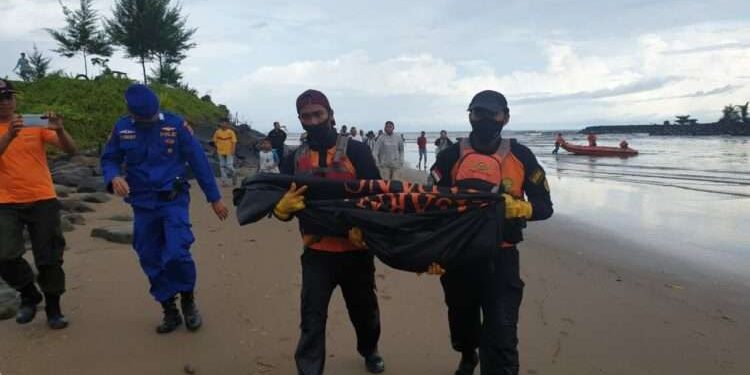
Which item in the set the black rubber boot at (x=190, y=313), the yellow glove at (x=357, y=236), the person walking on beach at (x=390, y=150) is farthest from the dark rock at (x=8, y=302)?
the person walking on beach at (x=390, y=150)

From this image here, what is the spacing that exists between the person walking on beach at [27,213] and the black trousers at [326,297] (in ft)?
7.82

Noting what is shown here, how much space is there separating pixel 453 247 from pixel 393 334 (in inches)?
69.8

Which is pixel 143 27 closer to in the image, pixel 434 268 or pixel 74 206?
pixel 74 206

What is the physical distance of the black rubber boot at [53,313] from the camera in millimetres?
4348

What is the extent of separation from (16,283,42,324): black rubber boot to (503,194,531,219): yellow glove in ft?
13.0

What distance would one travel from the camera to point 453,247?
304cm

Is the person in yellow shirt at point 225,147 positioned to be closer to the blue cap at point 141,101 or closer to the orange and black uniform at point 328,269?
the blue cap at point 141,101

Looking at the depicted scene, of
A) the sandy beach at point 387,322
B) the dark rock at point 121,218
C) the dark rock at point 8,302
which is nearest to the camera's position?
the sandy beach at point 387,322

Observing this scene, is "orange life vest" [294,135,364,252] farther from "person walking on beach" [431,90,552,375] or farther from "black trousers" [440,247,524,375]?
"black trousers" [440,247,524,375]

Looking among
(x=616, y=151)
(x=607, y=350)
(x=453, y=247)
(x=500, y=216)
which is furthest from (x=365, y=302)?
(x=616, y=151)

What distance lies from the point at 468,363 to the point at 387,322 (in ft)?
4.26

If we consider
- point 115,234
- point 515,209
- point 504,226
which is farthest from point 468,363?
point 115,234

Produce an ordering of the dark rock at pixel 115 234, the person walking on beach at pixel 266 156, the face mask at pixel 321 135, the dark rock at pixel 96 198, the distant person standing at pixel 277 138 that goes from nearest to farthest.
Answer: the face mask at pixel 321 135 → the dark rock at pixel 115 234 → the dark rock at pixel 96 198 → the person walking on beach at pixel 266 156 → the distant person standing at pixel 277 138

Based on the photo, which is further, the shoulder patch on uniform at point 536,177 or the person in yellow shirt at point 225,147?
the person in yellow shirt at point 225,147
